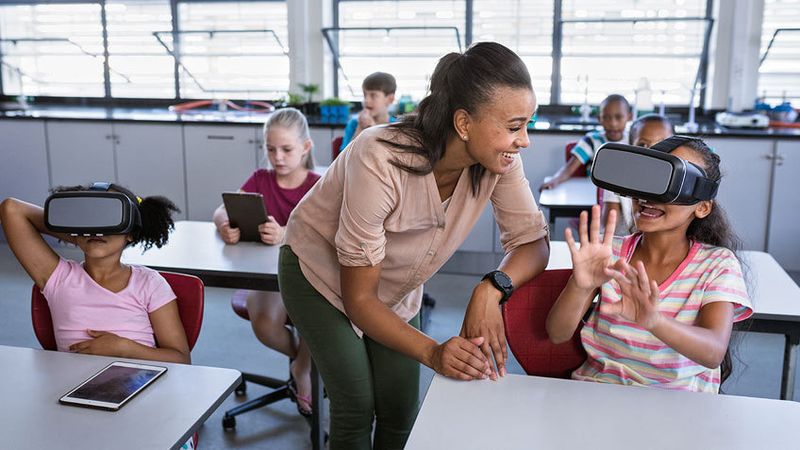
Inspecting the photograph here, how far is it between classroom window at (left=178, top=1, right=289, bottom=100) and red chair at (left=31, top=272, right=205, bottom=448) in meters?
3.78

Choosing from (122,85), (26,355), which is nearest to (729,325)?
(26,355)

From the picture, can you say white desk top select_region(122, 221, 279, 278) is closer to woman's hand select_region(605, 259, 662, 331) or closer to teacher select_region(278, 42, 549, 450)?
teacher select_region(278, 42, 549, 450)

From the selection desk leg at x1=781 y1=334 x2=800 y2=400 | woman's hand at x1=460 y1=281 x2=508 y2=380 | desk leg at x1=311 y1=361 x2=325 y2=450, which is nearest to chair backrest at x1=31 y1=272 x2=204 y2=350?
desk leg at x1=311 y1=361 x2=325 y2=450

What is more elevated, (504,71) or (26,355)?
(504,71)

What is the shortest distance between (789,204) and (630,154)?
11.0 ft

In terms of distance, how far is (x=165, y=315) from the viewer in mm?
1744

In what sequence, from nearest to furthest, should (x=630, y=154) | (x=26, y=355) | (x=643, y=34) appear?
(x=630, y=154), (x=26, y=355), (x=643, y=34)

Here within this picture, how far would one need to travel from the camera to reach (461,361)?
1323mm

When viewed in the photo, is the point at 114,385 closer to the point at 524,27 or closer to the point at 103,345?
the point at 103,345

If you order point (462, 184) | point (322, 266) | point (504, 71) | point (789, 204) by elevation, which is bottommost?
point (789, 204)

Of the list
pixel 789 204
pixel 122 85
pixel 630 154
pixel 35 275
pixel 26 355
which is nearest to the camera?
pixel 630 154

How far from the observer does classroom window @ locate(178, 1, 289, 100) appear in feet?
17.5

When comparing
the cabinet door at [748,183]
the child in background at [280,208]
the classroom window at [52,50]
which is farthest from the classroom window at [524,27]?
the classroom window at [52,50]

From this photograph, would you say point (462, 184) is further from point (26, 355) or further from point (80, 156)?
point (80, 156)
